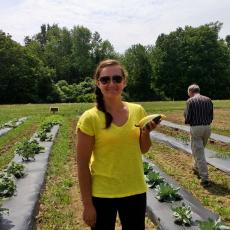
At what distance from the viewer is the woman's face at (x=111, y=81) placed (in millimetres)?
3596

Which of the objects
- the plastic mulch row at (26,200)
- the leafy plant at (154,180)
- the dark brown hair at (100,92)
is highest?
the dark brown hair at (100,92)

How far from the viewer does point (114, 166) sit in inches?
139

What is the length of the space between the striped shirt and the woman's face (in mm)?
5822

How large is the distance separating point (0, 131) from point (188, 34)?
5318 centimetres

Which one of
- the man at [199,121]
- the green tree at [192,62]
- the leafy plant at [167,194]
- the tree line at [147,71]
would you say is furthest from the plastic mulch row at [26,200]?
the green tree at [192,62]

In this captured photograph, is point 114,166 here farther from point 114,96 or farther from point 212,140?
point 212,140

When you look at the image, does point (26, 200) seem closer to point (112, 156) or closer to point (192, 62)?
point (112, 156)

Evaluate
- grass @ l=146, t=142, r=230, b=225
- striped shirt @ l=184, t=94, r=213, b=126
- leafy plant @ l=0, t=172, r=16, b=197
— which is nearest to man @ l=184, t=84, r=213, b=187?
striped shirt @ l=184, t=94, r=213, b=126

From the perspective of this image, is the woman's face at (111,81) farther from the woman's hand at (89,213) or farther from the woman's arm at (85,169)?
the woman's hand at (89,213)

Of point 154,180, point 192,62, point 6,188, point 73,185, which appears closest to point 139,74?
point 192,62

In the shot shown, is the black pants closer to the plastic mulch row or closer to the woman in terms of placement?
the woman

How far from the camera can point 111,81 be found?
359 cm

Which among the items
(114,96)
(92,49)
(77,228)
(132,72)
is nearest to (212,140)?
(77,228)

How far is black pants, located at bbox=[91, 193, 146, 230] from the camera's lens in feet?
11.6
